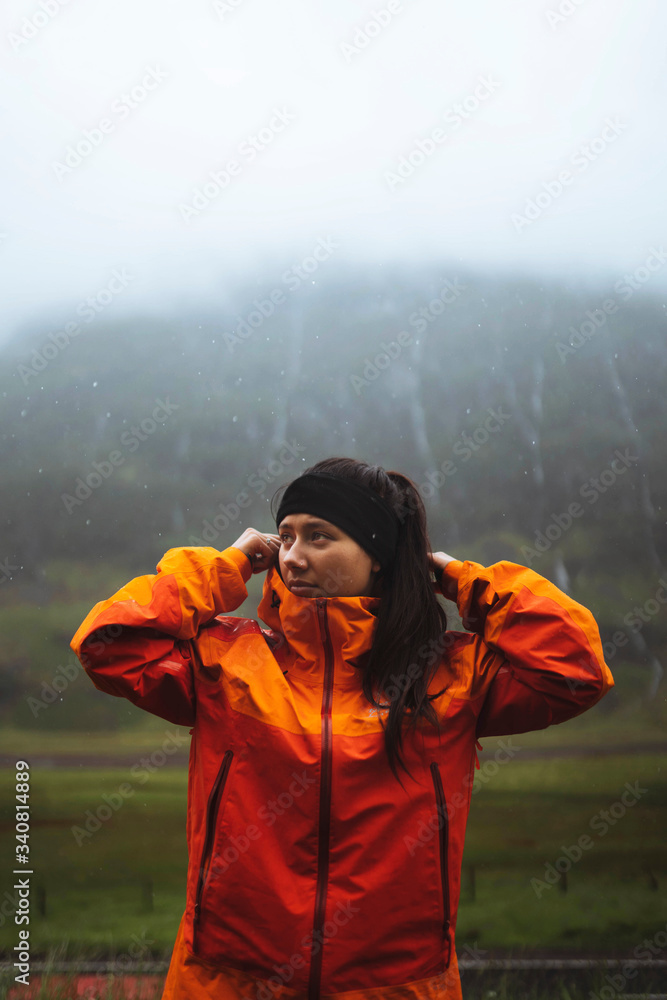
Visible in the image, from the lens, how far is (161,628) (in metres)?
1.07

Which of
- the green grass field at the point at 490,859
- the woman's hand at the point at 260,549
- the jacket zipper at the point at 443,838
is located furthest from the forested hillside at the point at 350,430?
the jacket zipper at the point at 443,838

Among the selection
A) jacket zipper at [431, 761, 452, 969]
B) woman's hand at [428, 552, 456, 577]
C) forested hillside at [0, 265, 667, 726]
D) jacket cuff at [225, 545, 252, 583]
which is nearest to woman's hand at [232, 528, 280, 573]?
jacket cuff at [225, 545, 252, 583]

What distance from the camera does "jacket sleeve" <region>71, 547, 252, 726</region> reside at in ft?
3.45

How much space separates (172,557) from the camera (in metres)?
1.17

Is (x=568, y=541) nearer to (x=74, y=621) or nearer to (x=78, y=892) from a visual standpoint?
(x=74, y=621)

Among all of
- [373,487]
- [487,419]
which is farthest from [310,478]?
[487,419]

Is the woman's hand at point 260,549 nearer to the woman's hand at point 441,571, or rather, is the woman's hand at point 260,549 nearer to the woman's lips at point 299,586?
the woman's lips at point 299,586

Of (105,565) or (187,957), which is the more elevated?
(105,565)

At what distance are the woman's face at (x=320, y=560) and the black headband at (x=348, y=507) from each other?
0.04 ft

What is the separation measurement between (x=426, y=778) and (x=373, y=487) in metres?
0.48

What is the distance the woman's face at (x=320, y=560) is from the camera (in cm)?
115

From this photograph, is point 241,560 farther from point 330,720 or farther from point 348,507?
point 330,720

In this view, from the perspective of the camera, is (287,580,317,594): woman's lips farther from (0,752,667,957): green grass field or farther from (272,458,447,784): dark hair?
(0,752,667,957): green grass field

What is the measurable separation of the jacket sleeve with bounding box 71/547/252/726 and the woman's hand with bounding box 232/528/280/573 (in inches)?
1.4
